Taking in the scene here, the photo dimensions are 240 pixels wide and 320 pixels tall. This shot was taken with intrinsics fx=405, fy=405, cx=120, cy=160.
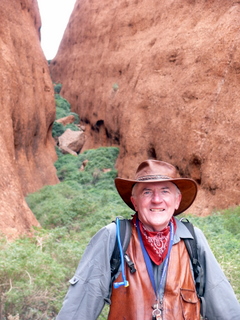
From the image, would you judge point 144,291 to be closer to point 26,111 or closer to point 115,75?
point 26,111

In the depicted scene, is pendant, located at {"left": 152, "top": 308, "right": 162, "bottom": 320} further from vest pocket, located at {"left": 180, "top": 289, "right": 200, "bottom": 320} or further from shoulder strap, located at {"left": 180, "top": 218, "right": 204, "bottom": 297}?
shoulder strap, located at {"left": 180, "top": 218, "right": 204, "bottom": 297}

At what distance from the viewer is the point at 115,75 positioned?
20562mm

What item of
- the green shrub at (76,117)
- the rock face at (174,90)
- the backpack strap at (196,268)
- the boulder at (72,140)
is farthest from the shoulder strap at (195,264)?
the green shrub at (76,117)

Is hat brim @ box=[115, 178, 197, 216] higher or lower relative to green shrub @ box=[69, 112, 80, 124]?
lower

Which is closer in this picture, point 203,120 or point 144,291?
point 144,291

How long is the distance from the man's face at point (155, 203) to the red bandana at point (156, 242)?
1.6 inches

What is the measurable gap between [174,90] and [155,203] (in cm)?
1173

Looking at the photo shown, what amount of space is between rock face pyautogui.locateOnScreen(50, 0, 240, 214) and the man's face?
8370 mm

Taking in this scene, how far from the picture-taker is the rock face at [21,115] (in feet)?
25.0

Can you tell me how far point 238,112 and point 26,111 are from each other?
241 inches

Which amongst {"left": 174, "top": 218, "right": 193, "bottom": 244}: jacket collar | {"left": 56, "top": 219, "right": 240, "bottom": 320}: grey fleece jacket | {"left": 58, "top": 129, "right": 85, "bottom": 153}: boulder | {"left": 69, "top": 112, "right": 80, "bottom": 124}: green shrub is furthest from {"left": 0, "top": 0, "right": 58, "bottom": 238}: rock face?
{"left": 69, "top": 112, "right": 80, "bottom": 124}: green shrub

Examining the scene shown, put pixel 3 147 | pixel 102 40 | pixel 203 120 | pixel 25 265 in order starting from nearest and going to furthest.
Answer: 1. pixel 25 265
2. pixel 3 147
3. pixel 203 120
4. pixel 102 40

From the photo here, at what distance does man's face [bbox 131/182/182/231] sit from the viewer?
2.33 metres

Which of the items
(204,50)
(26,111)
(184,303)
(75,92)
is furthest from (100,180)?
(184,303)
